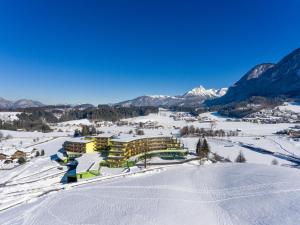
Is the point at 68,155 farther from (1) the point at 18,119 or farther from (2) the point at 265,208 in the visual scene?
(1) the point at 18,119

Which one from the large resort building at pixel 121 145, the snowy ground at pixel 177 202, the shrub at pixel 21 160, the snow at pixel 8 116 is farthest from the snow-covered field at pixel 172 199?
the snow at pixel 8 116

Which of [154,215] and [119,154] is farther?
[119,154]

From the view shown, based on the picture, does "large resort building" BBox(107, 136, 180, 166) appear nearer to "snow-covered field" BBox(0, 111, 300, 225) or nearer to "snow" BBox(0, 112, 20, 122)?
"snow-covered field" BBox(0, 111, 300, 225)

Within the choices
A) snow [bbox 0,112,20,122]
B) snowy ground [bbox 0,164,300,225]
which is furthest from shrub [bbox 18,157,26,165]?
snow [bbox 0,112,20,122]

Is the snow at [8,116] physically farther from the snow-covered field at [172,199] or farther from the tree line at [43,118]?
the snow-covered field at [172,199]

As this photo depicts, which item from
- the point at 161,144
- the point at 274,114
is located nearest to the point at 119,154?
the point at 161,144

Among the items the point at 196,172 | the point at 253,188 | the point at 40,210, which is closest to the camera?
the point at 40,210

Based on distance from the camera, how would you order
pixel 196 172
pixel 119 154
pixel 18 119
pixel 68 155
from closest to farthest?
pixel 196 172 < pixel 119 154 < pixel 68 155 < pixel 18 119
